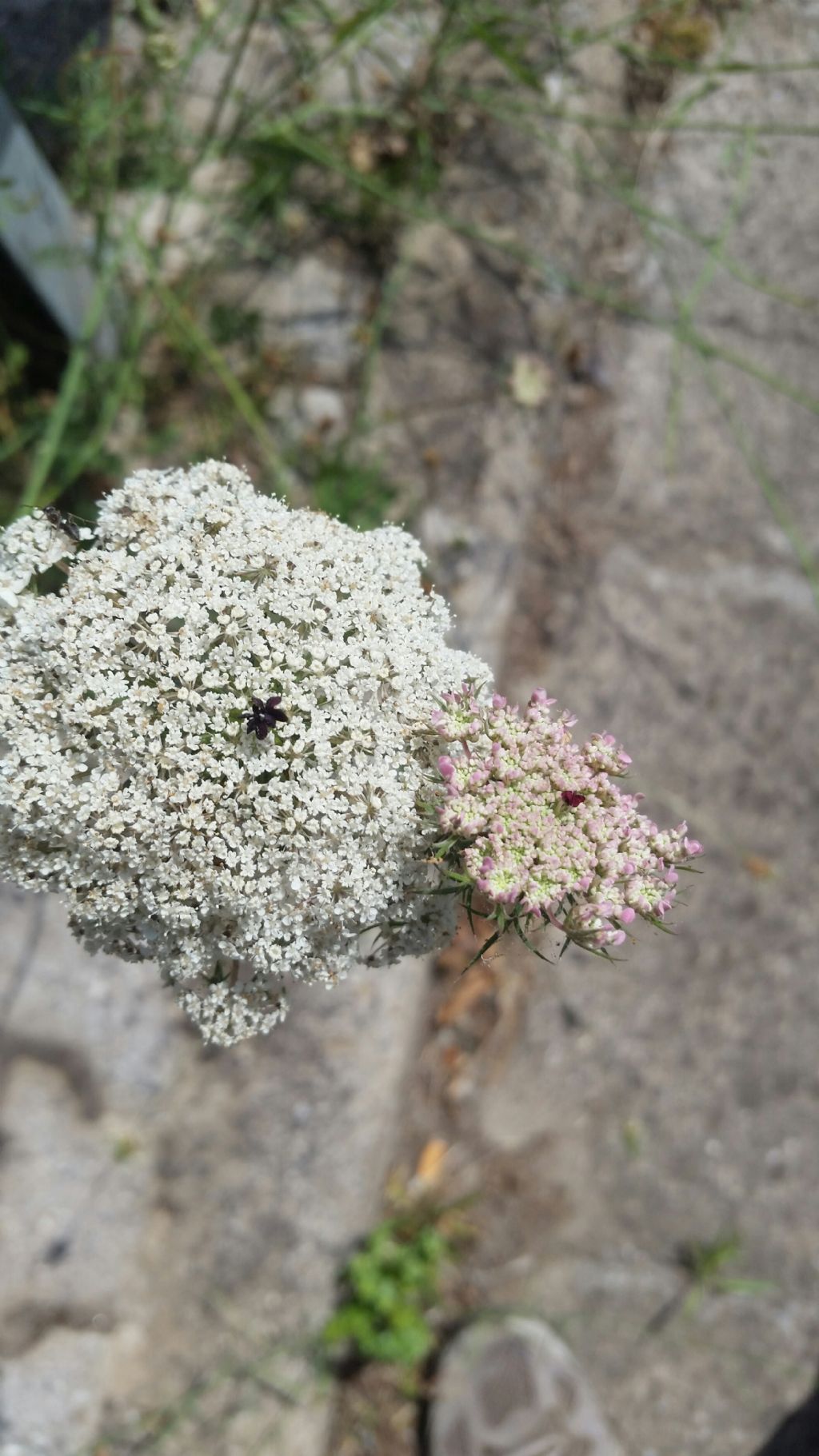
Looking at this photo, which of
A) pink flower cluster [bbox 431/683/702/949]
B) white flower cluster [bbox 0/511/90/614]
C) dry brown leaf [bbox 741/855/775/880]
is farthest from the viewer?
dry brown leaf [bbox 741/855/775/880]

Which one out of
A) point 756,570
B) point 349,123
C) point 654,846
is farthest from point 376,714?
point 756,570

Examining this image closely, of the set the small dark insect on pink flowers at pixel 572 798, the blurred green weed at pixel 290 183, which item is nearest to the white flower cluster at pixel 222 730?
the small dark insect on pink flowers at pixel 572 798

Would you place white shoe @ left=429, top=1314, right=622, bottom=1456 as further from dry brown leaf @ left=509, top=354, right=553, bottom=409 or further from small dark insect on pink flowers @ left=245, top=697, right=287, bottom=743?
dry brown leaf @ left=509, top=354, right=553, bottom=409

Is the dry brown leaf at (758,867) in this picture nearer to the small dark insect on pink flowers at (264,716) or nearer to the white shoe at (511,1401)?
the white shoe at (511,1401)

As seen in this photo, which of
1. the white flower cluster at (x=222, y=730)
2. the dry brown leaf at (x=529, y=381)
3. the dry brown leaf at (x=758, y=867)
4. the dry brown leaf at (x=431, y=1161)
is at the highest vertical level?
the dry brown leaf at (x=529, y=381)

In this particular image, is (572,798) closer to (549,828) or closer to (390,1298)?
(549,828)

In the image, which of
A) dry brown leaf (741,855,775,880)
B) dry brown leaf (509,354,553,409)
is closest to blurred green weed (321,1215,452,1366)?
dry brown leaf (741,855,775,880)
